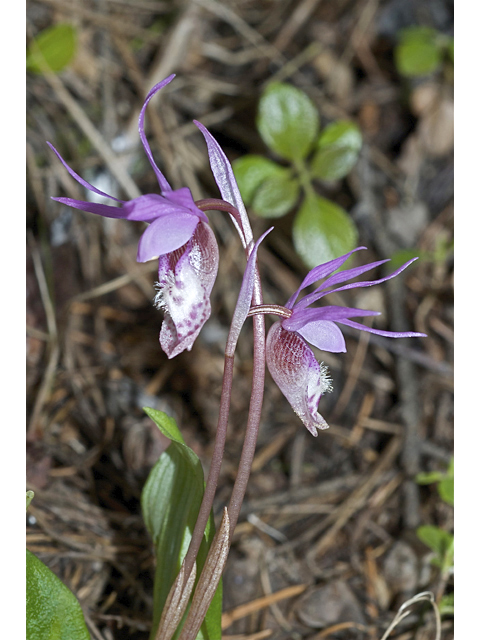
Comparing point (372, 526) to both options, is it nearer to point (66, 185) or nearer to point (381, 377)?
point (381, 377)

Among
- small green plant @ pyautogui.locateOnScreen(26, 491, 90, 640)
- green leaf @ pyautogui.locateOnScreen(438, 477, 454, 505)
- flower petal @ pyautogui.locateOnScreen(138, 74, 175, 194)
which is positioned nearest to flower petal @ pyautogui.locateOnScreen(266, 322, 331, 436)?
flower petal @ pyautogui.locateOnScreen(138, 74, 175, 194)

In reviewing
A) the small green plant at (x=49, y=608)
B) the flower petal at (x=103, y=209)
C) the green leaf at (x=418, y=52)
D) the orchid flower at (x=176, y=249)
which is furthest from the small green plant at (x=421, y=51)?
the small green plant at (x=49, y=608)

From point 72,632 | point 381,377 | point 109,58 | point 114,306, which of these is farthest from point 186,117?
point 72,632

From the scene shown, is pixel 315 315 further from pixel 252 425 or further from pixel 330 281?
pixel 252 425

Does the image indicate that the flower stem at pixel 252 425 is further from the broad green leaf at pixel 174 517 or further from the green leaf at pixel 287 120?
the green leaf at pixel 287 120

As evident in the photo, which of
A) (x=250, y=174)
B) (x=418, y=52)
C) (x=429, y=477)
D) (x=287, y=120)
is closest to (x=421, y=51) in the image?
(x=418, y=52)

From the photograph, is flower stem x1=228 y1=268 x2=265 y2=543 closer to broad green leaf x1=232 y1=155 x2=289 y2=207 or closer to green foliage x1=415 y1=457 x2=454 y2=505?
green foliage x1=415 y1=457 x2=454 y2=505
